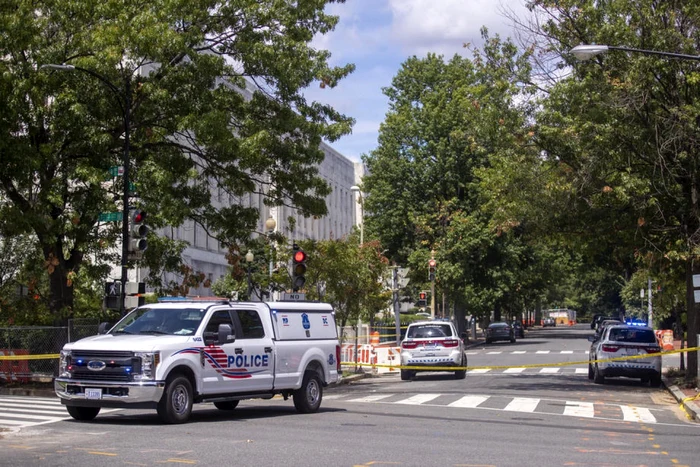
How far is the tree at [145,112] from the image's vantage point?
2303cm

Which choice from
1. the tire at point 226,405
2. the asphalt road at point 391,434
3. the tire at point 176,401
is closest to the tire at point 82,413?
the asphalt road at point 391,434

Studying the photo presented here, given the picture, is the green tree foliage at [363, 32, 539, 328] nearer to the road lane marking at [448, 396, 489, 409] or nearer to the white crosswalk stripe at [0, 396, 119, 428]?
the road lane marking at [448, 396, 489, 409]

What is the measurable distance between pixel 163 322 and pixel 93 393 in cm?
175

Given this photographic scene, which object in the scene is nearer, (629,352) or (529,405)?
(529,405)

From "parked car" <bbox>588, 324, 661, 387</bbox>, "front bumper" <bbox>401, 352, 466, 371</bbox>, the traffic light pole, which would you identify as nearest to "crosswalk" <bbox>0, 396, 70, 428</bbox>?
the traffic light pole

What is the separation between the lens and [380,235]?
57.9 metres

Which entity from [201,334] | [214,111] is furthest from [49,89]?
[201,334]

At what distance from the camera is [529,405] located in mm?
20000

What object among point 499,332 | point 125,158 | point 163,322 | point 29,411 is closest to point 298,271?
point 125,158

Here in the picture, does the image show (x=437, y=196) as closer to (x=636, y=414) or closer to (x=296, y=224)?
(x=296, y=224)

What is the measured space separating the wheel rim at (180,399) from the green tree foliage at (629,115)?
12310 millimetres

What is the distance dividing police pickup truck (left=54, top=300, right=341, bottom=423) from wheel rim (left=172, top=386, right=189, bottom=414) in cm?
2

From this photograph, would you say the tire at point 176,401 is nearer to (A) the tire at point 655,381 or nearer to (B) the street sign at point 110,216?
(B) the street sign at point 110,216

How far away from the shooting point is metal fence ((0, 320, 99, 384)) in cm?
2394
